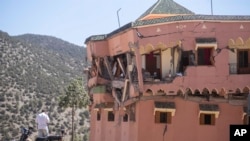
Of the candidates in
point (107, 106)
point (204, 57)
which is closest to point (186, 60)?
point (204, 57)

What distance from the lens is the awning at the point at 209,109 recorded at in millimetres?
19766

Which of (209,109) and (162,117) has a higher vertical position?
(209,109)

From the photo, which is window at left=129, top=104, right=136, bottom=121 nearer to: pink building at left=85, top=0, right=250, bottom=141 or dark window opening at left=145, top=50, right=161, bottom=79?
pink building at left=85, top=0, right=250, bottom=141

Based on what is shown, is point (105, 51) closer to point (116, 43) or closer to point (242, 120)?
point (116, 43)

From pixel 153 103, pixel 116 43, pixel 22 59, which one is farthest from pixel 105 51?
pixel 22 59

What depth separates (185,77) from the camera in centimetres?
1931

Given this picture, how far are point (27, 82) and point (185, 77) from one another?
47.3m

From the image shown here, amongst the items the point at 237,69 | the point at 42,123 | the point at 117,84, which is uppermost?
the point at 237,69

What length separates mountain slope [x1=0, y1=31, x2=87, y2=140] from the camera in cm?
5707

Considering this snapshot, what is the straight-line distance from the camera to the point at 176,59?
20234 millimetres

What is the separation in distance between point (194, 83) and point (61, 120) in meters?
44.6

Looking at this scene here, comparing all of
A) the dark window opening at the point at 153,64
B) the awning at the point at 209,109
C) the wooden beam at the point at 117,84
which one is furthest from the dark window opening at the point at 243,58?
the wooden beam at the point at 117,84

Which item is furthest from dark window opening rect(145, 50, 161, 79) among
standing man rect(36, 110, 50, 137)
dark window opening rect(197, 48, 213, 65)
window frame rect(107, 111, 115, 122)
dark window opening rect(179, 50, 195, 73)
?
standing man rect(36, 110, 50, 137)

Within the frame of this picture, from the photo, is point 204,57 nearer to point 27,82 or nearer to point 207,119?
point 207,119
